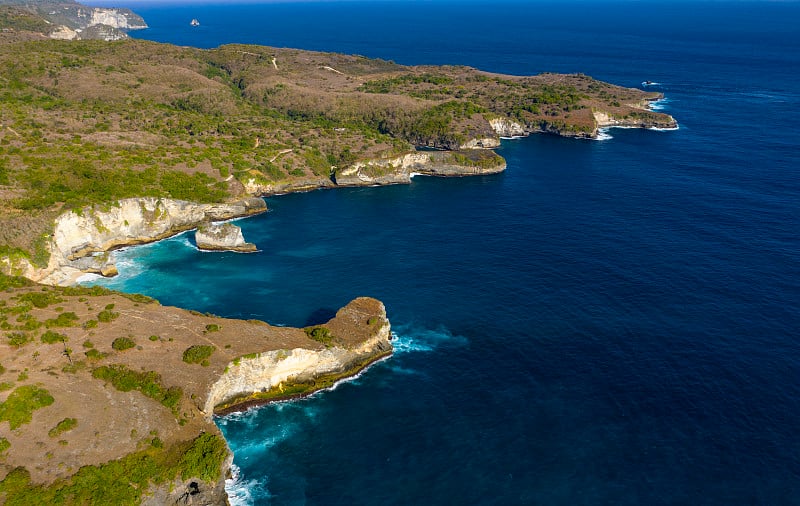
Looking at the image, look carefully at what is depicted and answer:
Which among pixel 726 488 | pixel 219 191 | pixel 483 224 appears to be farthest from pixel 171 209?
pixel 726 488

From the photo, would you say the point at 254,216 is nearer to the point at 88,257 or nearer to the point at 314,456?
the point at 88,257

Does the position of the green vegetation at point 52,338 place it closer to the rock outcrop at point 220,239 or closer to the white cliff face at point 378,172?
the rock outcrop at point 220,239

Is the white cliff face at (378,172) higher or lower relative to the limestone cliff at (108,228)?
higher

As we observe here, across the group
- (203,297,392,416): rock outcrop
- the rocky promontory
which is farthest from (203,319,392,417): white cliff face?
the rocky promontory

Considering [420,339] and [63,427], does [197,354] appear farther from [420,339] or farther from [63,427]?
[420,339]

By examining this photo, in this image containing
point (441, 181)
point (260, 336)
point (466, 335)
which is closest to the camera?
point (260, 336)

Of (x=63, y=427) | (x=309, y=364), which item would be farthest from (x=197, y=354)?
(x=63, y=427)

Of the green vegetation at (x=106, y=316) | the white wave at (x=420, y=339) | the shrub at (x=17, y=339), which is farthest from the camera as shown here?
the white wave at (x=420, y=339)

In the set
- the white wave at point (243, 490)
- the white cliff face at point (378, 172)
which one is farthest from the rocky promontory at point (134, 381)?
the white cliff face at point (378, 172)
